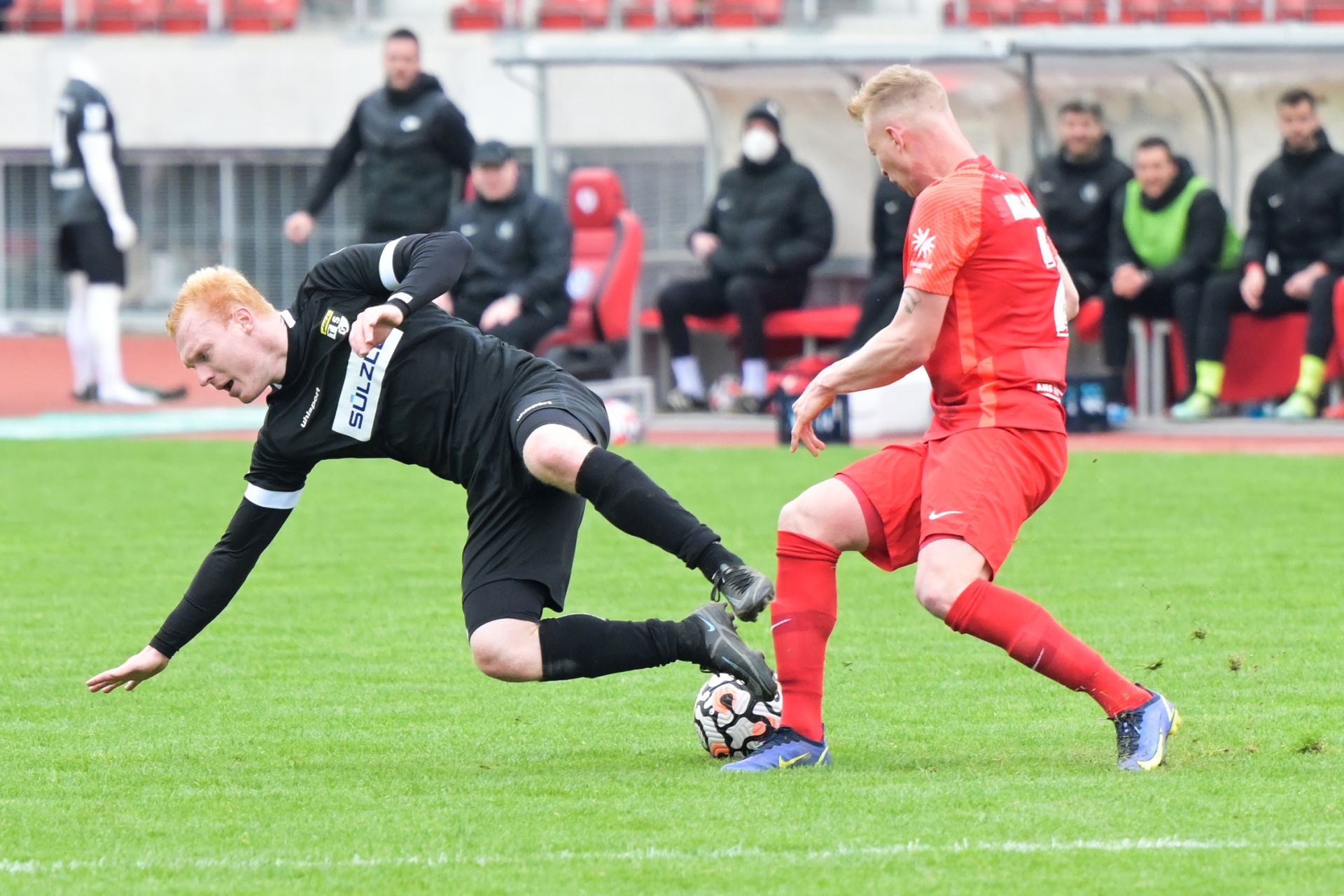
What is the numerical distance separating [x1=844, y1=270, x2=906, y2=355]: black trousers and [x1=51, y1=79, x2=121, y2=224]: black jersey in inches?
232

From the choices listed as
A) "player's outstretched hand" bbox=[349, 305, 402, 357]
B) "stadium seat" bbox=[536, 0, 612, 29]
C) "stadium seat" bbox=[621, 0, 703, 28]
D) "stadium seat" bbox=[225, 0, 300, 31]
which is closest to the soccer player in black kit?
"player's outstretched hand" bbox=[349, 305, 402, 357]

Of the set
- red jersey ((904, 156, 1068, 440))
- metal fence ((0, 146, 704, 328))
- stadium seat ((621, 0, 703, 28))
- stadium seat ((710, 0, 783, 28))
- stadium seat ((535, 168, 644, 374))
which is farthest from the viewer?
metal fence ((0, 146, 704, 328))

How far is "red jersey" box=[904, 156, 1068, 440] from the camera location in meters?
5.04

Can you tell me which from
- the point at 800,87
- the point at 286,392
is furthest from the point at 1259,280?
the point at 286,392

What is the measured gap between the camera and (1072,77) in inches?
617

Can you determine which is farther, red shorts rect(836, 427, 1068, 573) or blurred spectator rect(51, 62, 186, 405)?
blurred spectator rect(51, 62, 186, 405)

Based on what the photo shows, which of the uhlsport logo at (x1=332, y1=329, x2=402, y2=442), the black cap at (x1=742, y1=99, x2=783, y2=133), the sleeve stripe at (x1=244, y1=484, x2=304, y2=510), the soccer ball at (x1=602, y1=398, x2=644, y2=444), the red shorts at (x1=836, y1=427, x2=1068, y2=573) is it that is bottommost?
the soccer ball at (x1=602, y1=398, x2=644, y2=444)

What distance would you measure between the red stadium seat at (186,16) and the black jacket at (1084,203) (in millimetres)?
13289

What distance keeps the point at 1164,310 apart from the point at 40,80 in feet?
48.7

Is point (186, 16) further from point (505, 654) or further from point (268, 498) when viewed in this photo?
point (505, 654)

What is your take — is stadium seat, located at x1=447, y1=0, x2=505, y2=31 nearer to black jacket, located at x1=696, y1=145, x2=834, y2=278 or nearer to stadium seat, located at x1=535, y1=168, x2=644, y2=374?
stadium seat, located at x1=535, y1=168, x2=644, y2=374

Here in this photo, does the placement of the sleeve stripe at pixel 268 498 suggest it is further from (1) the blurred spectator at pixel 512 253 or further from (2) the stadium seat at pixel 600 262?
(2) the stadium seat at pixel 600 262

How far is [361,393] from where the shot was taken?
541 centimetres

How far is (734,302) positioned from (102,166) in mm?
5051
